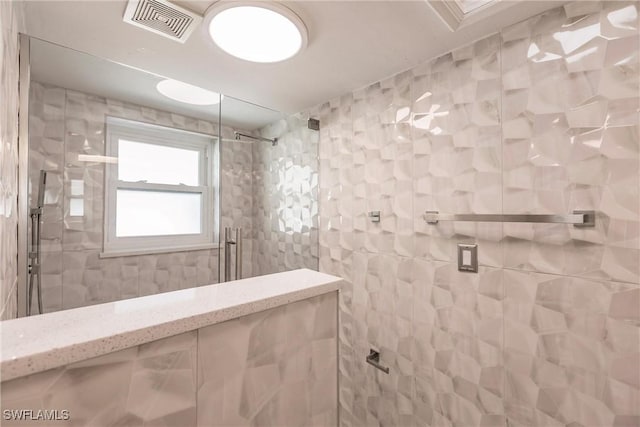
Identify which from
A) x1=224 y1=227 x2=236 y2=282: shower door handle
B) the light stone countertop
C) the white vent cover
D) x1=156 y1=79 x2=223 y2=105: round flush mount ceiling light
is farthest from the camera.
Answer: x1=224 y1=227 x2=236 y2=282: shower door handle

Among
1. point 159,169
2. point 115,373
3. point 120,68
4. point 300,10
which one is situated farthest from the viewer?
point 159,169

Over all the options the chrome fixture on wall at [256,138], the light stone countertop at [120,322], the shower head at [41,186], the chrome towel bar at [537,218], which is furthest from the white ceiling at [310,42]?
the light stone countertop at [120,322]

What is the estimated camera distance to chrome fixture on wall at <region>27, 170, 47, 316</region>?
1.23 m

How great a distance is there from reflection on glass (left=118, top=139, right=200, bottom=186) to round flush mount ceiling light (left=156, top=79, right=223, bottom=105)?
31cm

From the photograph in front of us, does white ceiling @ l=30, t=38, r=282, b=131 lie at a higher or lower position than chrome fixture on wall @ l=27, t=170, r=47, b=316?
higher

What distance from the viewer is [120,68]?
1401mm

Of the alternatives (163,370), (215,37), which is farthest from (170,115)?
(163,370)

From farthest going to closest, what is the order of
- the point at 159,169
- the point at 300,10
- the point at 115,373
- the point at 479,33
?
the point at 159,169 < the point at 479,33 < the point at 300,10 < the point at 115,373

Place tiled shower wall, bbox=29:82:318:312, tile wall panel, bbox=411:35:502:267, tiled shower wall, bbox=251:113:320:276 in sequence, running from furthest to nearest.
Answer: tiled shower wall, bbox=251:113:320:276 < tiled shower wall, bbox=29:82:318:312 < tile wall panel, bbox=411:35:502:267

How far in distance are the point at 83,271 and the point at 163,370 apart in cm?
129

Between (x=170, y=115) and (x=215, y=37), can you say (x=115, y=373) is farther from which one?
(x=170, y=115)

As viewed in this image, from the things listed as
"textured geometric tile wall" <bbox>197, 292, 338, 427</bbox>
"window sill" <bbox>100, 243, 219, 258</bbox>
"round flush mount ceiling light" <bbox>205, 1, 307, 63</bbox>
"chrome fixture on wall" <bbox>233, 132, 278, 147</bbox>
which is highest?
"round flush mount ceiling light" <bbox>205, 1, 307, 63</bbox>

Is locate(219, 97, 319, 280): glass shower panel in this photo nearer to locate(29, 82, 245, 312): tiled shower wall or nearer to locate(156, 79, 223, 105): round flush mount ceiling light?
locate(156, 79, 223, 105): round flush mount ceiling light

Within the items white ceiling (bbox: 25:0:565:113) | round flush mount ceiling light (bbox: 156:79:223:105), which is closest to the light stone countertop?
white ceiling (bbox: 25:0:565:113)
